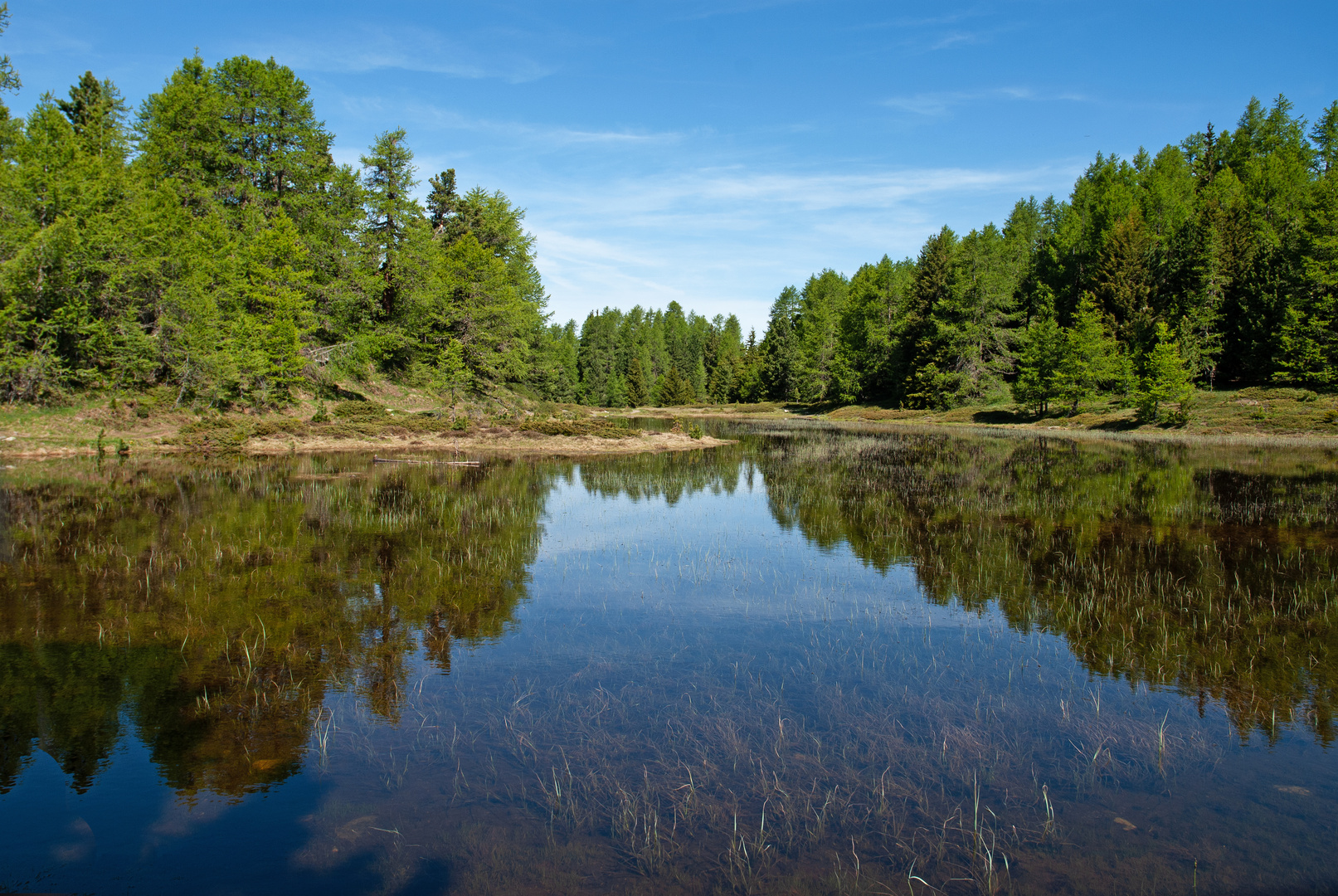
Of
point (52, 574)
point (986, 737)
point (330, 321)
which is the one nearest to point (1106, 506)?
point (986, 737)

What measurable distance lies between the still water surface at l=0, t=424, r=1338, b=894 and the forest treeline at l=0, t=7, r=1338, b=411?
2394 cm

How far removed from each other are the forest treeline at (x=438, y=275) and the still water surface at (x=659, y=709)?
78.6ft

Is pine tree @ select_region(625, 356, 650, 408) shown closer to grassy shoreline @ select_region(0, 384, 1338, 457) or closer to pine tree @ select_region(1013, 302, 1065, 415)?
grassy shoreline @ select_region(0, 384, 1338, 457)

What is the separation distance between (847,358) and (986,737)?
8820cm

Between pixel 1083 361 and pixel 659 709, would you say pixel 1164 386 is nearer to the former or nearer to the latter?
pixel 1083 361

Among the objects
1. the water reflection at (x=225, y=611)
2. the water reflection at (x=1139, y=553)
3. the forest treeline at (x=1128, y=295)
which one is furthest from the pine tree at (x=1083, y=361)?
the water reflection at (x=225, y=611)

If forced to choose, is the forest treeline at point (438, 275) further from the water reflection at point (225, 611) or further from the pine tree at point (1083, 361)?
the water reflection at point (225, 611)

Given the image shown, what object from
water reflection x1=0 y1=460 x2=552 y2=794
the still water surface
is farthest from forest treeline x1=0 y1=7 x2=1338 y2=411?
the still water surface

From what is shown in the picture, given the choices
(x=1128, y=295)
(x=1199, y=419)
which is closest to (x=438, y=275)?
(x=1199, y=419)

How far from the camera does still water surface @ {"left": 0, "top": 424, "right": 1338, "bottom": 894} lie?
17.6ft

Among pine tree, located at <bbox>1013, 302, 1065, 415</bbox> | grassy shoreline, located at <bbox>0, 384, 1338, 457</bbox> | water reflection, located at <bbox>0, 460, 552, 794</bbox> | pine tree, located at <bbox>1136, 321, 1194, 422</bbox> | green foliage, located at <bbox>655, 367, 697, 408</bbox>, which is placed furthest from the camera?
green foliage, located at <bbox>655, 367, 697, 408</bbox>

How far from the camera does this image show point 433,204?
61.1 meters

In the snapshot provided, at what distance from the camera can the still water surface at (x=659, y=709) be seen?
5.36 metres

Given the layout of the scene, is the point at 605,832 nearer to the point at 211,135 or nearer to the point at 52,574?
the point at 52,574
